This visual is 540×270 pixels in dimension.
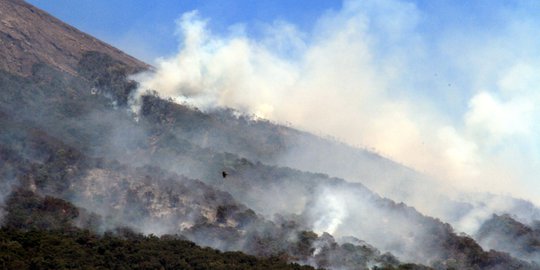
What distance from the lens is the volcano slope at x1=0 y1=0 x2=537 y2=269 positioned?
83.1 meters

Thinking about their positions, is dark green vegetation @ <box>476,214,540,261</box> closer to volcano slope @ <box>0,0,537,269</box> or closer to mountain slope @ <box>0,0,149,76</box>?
volcano slope @ <box>0,0,537,269</box>

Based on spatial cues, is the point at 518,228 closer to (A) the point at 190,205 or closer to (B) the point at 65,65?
(A) the point at 190,205

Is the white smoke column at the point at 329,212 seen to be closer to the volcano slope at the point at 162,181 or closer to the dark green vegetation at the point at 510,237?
the volcano slope at the point at 162,181

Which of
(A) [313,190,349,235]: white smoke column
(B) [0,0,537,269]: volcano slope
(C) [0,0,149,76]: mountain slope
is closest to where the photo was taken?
(B) [0,0,537,269]: volcano slope

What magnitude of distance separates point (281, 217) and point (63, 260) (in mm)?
47549

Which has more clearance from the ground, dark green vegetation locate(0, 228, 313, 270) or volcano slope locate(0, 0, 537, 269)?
volcano slope locate(0, 0, 537, 269)

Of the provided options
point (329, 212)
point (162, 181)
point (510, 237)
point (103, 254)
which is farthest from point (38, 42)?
point (510, 237)

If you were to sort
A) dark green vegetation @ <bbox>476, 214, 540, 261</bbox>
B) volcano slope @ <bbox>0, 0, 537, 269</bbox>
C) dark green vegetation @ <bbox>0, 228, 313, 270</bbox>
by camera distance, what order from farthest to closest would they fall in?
dark green vegetation @ <bbox>476, 214, 540, 261</bbox> < volcano slope @ <bbox>0, 0, 537, 269</bbox> < dark green vegetation @ <bbox>0, 228, 313, 270</bbox>

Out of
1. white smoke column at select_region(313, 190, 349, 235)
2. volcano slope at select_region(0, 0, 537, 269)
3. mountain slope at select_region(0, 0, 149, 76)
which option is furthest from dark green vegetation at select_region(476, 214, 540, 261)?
mountain slope at select_region(0, 0, 149, 76)

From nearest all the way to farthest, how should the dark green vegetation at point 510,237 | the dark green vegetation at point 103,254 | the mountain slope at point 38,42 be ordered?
the dark green vegetation at point 103,254 < the dark green vegetation at point 510,237 < the mountain slope at point 38,42

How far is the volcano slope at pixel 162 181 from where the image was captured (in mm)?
83125

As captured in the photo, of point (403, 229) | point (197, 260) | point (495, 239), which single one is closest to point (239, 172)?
point (403, 229)

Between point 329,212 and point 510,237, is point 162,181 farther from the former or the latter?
point 510,237

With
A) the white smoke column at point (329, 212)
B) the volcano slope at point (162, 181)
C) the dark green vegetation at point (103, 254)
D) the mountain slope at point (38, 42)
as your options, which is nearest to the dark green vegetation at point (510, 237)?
the volcano slope at point (162, 181)
